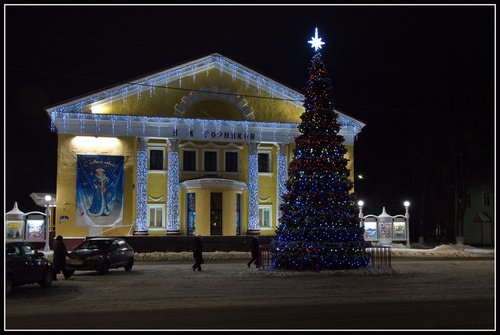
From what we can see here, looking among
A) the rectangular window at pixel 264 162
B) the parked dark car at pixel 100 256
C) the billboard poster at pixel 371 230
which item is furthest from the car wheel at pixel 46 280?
the billboard poster at pixel 371 230

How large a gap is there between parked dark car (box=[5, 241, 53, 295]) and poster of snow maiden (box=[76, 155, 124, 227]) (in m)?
19.0

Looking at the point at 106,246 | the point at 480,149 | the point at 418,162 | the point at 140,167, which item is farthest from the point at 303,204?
the point at 418,162

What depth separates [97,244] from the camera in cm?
2398

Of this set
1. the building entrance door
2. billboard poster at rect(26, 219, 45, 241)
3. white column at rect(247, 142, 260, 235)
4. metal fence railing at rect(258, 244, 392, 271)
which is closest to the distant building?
white column at rect(247, 142, 260, 235)

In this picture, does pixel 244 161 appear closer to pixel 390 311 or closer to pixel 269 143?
pixel 269 143

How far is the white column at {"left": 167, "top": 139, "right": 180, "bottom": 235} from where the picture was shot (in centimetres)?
3812

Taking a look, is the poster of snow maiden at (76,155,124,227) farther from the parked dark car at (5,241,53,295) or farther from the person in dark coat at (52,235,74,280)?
the parked dark car at (5,241,53,295)

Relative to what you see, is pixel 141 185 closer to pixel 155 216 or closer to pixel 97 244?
pixel 155 216

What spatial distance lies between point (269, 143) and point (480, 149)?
1896 centimetres

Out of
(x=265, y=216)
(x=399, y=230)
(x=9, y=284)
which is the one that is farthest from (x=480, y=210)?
(x=9, y=284)

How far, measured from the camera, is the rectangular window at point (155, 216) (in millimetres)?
39000

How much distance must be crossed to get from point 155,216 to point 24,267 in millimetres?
22145

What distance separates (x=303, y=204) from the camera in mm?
22578

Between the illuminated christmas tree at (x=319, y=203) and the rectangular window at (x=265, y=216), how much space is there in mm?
17930
